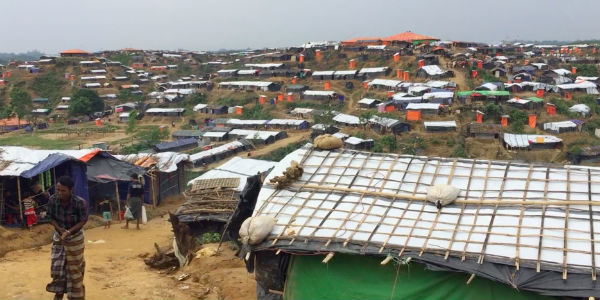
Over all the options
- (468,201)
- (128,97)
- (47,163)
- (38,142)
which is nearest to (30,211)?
(47,163)

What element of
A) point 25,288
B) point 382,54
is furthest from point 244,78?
point 25,288

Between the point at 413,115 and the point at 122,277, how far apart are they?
1336 inches

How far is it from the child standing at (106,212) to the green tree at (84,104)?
4498 centimetres

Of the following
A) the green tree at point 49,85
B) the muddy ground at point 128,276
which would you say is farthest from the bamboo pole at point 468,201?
the green tree at point 49,85

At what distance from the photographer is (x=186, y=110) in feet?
181

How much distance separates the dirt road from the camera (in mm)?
7855

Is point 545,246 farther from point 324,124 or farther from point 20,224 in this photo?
point 324,124

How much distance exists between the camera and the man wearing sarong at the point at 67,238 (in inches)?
219

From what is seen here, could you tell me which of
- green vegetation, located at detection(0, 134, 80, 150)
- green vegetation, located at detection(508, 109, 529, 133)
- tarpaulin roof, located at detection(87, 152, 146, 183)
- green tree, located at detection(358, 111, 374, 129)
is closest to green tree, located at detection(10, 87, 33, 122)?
green vegetation, located at detection(0, 134, 80, 150)

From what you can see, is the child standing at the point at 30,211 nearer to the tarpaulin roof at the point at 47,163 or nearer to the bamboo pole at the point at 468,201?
the tarpaulin roof at the point at 47,163

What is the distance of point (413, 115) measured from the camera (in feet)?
131

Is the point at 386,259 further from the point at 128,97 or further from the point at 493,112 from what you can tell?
the point at 128,97

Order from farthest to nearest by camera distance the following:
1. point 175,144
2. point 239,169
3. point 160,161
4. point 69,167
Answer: point 175,144 → point 239,169 → point 160,161 → point 69,167

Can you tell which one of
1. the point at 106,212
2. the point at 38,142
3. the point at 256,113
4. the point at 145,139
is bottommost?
the point at 38,142
